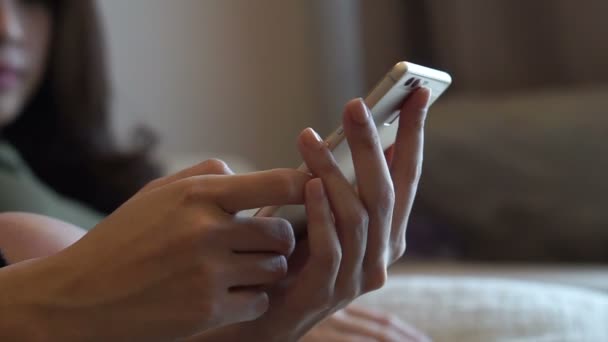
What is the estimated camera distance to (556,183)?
1.53 meters

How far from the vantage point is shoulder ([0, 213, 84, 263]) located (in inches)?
20.4

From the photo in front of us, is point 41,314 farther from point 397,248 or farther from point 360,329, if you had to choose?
point 360,329

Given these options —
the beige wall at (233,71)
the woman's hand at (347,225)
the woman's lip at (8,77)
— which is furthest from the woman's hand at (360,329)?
the beige wall at (233,71)

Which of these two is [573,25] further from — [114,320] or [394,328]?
[114,320]

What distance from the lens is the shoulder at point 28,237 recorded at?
52 cm

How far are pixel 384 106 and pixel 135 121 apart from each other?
1404 millimetres

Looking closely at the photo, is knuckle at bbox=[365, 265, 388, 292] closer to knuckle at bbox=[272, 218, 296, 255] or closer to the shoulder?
knuckle at bbox=[272, 218, 296, 255]

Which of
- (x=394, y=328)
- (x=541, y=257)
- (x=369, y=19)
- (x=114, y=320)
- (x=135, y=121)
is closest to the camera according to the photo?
(x=114, y=320)

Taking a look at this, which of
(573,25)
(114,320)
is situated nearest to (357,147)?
(114,320)

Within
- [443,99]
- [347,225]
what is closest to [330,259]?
[347,225]

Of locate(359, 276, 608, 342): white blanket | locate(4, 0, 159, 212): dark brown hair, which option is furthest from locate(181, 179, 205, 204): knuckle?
locate(4, 0, 159, 212): dark brown hair

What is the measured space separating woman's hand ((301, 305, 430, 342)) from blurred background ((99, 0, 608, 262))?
2.85ft

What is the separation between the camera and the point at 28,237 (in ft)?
1.72

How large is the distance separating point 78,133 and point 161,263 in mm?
1027
